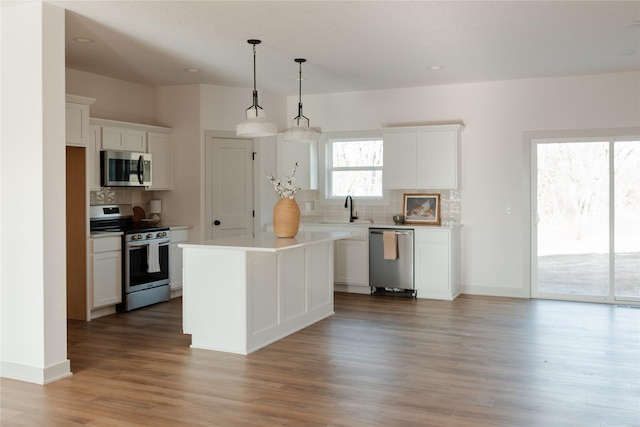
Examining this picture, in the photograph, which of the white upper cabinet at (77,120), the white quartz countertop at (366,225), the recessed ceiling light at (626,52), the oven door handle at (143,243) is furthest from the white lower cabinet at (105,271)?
the recessed ceiling light at (626,52)

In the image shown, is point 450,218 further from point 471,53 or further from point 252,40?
point 252,40

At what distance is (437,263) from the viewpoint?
7379 mm

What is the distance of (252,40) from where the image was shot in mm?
5402

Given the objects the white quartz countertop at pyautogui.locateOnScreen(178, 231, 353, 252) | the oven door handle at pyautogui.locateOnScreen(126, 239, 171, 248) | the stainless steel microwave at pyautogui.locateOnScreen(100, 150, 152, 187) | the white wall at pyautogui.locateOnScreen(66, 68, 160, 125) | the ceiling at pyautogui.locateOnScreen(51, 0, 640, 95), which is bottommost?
the oven door handle at pyautogui.locateOnScreen(126, 239, 171, 248)

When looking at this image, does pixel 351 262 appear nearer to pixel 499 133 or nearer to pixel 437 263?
pixel 437 263

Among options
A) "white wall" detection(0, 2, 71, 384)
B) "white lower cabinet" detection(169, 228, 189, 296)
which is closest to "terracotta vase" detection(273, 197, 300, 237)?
"white wall" detection(0, 2, 71, 384)

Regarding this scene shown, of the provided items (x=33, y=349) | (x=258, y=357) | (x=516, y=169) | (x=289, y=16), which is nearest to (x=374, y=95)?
(x=516, y=169)

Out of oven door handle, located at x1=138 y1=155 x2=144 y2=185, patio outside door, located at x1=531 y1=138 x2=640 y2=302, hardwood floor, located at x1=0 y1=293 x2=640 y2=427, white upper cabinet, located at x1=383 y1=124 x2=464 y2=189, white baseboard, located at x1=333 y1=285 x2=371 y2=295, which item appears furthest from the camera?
white baseboard, located at x1=333 y1=285 x2=371 y2=295

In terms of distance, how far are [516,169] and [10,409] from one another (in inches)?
233

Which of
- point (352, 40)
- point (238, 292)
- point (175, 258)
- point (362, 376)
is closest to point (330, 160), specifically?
point (175, 258)

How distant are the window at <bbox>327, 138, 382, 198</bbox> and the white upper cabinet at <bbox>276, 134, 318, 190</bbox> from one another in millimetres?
268

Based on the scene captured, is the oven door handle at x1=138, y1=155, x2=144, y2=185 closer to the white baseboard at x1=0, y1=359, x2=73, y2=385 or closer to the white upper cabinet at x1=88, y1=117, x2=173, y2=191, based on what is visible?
the white upper cabinet at x1=88, y1=117, x2=173, y2=191

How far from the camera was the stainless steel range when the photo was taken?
6.62m

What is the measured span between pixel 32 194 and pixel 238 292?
5.58 ft
